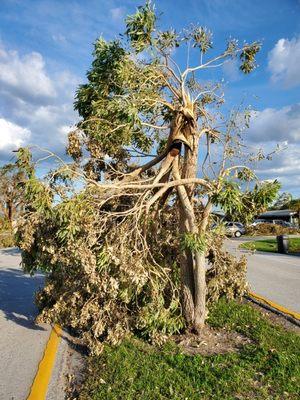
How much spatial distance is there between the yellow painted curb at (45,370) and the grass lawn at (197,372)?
52cm

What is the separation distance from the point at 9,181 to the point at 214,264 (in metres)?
40.4

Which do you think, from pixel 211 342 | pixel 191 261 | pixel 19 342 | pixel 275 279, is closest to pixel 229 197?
pixel 191 261

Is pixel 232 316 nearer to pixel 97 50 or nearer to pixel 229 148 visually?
pixel 229 148

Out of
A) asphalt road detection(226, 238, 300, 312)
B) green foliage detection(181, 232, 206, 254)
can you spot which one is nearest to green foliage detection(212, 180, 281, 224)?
green foliage detection(181, 232, 206, 254)

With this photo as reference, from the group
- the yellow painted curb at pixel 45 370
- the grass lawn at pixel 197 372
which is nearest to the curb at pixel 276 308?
the grass lawn at pixel 197 372

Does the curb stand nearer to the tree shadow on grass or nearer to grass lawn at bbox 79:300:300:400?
grass lawn at bbox 79:300:300:400

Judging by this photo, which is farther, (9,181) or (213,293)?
(9,181)

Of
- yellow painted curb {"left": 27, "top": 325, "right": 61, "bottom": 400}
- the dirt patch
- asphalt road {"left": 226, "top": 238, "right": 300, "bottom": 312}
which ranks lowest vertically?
yellow painted curb {"left": 27, "top": 325, "right": 61, "bottom": 400}

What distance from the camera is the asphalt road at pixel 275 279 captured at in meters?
9.55

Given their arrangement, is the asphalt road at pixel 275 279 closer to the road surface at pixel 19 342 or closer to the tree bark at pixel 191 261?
the tree bark at pixel 191 261

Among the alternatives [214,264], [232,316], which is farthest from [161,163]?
[232,316]

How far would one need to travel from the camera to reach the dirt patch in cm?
643

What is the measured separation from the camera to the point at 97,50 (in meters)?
7.49

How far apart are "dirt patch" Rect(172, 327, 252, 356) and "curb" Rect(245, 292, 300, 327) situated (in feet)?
4.27
